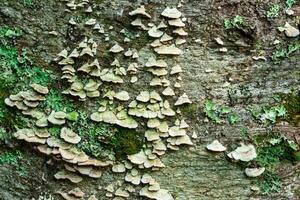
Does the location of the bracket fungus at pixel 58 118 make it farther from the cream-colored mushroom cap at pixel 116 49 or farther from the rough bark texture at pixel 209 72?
the cream-colored mushroom cap at pixel 116 49

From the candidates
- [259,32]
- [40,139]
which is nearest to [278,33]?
[259,32]

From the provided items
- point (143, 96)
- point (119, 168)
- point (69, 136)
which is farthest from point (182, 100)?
point (69, 136)

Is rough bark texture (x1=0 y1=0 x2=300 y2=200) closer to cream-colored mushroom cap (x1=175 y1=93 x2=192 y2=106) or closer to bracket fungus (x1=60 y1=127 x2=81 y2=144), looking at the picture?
cream-colored mushroom cap (x1=175 y1=93 x2=192 y2=106)

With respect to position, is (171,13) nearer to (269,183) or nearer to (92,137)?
(92,137)

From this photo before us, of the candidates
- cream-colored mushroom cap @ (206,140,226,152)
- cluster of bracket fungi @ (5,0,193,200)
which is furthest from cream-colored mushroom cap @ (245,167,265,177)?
cluster of bracket fungi @ (5,0,193,200)

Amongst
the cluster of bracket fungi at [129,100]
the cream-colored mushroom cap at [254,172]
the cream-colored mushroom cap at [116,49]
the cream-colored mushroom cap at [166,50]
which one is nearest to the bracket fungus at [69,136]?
the cluster of bracket fungi at [129,100]

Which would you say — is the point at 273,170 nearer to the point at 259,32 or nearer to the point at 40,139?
the point at 259,32
